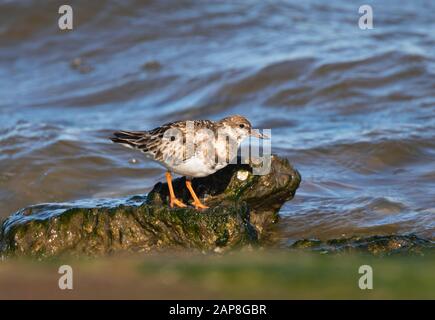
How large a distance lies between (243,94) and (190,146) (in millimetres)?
6073

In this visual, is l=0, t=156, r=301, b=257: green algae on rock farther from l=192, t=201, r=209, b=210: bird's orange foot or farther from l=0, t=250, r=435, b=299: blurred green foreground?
l=0, t=250, r=435, b=299: blurred green foreground

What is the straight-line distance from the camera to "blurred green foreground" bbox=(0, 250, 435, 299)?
5539mm

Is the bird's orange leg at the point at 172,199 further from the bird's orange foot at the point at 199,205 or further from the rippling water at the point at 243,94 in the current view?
the rippling water at the point at 243,94

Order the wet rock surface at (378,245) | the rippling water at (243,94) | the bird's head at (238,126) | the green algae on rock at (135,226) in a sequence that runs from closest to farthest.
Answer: the wet rock surface at (378,245) → the green algae on rock at (135,226) → the bird's head at (238,126) → the rippling water at (243,94)

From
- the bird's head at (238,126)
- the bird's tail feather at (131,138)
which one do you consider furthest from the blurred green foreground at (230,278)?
the bird's head at (238,126)

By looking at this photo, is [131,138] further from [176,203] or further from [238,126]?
[238,126]

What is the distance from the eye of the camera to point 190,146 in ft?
24.1

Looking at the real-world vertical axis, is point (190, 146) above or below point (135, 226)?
above

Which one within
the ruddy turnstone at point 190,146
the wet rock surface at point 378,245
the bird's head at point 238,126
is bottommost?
the wet rock surface at point 378,245

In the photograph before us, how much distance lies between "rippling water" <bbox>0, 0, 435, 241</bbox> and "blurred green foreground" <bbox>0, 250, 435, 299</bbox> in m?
1.81

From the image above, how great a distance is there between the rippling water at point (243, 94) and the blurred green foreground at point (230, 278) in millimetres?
1813

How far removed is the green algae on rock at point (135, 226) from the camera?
7.26m

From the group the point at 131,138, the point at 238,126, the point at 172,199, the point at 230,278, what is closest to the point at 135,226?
the point at 172,199

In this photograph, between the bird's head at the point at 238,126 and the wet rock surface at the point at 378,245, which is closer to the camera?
the wet rock surface at the point at 378,245
